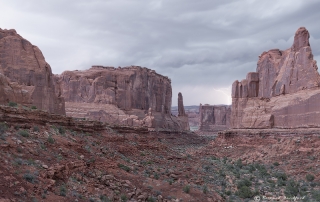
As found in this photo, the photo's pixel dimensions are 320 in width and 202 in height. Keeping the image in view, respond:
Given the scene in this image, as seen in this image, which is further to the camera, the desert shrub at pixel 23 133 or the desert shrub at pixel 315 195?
the desert shrub at pixel 315 195

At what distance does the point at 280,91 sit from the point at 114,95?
37.1m

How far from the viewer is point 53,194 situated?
11.3m

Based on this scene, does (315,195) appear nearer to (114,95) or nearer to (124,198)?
(124,198)

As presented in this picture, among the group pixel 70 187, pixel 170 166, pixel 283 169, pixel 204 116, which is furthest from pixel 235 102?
pixel 204 116

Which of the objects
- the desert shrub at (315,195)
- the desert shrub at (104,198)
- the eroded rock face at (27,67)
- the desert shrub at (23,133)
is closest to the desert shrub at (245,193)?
the desert shrub at (315,195)

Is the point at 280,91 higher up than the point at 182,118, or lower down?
higher up

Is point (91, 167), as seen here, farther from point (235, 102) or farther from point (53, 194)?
point (235, 102)

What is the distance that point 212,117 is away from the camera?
128125 millimetres

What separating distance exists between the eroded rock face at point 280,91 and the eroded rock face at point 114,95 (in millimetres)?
19218

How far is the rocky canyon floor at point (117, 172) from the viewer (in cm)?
1171

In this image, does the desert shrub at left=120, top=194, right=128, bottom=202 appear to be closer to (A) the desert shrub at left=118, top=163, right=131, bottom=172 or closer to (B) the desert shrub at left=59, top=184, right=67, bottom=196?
(B) the desert shrub at left=59, top=184, right=67, bottom=196

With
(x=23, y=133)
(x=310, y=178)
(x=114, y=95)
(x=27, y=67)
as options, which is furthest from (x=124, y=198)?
(x=114, y=95)

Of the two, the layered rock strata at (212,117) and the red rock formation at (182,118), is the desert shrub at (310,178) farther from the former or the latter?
the layered rock strata at (212,117)

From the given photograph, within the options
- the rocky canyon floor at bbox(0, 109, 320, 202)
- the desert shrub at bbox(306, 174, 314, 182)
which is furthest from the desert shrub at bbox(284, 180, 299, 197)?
the desert shrub at bbox(306, 174, 314, 182)
